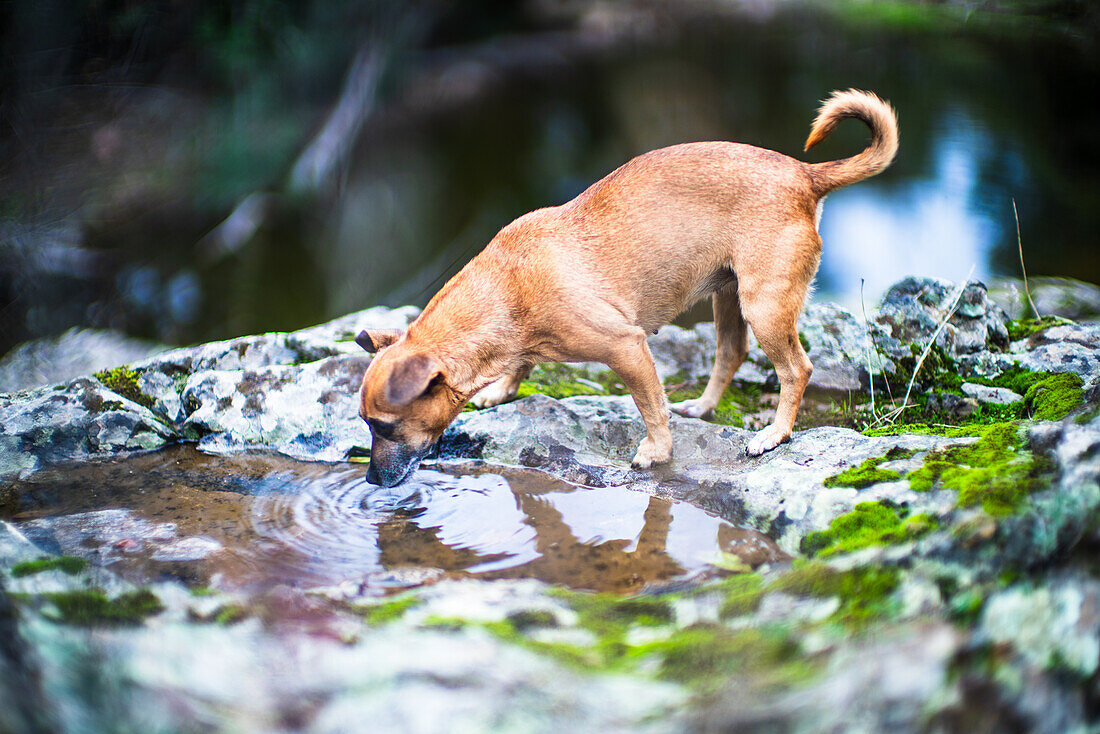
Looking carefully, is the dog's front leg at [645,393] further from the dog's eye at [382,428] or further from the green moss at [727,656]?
the green moss at [727,656]

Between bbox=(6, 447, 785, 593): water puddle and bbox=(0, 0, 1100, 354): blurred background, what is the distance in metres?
5.06

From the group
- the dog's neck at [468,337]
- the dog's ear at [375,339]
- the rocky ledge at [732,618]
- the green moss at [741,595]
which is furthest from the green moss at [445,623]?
the dog's ear at [375,339]

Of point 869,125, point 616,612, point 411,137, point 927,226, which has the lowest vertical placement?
point 616,612

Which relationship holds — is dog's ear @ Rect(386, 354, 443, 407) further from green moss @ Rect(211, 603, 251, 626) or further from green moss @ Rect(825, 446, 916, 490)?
green moss @ Rect(825, 446, 916, 490)

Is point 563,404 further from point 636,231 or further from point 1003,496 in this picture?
point 1003,496

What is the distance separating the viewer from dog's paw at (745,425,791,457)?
426cm

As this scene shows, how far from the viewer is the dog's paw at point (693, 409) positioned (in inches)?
204

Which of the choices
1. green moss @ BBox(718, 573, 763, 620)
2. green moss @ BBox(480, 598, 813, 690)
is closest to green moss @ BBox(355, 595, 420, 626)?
green moss @ BBox(480, 598, 813, 690)

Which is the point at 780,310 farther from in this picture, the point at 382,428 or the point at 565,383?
the point at 382,428

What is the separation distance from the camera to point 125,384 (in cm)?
519

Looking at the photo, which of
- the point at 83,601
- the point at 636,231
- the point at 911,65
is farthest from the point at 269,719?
the point at 911,65

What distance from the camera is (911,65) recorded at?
13.7 metres

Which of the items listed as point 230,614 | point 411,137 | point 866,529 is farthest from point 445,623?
point 411,137

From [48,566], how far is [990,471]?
13.1ft
